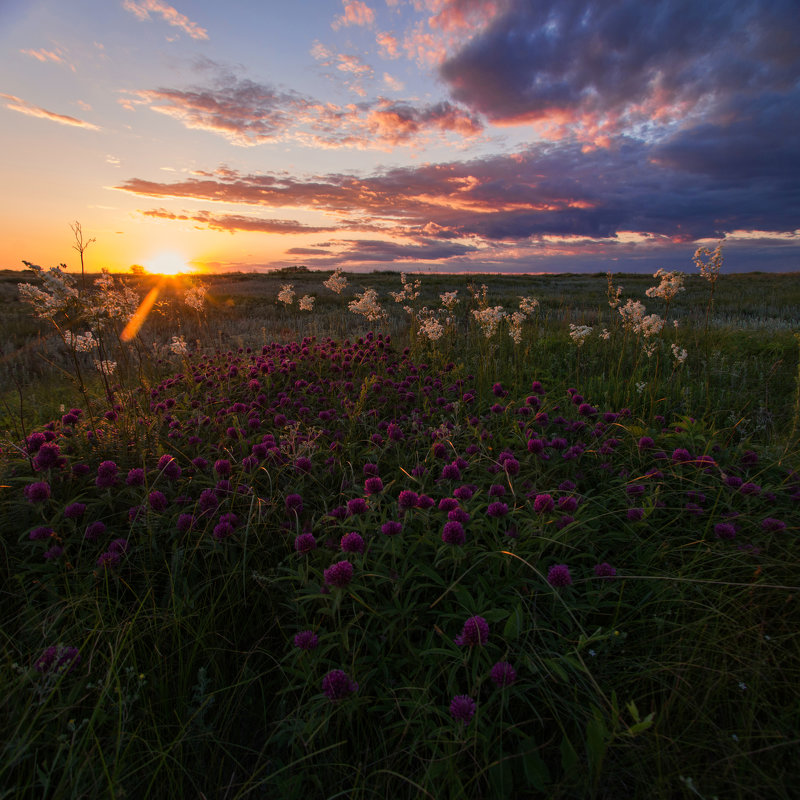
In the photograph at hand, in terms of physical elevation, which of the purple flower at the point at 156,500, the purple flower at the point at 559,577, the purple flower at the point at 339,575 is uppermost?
the purple flower at the point at 339,575

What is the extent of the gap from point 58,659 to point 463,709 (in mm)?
1549

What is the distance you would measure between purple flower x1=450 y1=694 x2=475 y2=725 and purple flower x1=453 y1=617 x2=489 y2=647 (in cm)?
17

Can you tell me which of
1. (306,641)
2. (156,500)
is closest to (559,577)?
(306,641)

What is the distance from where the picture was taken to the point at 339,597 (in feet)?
5.31

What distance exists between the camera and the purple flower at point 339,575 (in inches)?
64.8

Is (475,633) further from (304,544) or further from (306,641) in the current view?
(304,544)

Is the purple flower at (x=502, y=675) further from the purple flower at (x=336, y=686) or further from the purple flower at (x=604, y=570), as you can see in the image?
the purple flower at (x=604, y=570)

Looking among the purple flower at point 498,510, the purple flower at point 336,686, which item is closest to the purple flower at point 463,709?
the purple flower at point 336,686

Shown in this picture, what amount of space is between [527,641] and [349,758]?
2.73 feet

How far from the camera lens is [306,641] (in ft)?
5.42

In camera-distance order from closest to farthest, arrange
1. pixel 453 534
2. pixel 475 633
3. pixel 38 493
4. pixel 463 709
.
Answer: pixel 463 709 < pixel 475 633 < pixel 453 534 < pixel 38 493

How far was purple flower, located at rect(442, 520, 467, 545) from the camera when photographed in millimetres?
1785

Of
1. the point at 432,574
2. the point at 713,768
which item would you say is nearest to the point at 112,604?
the point at 432,574

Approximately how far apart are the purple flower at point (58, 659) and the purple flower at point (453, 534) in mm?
1546
